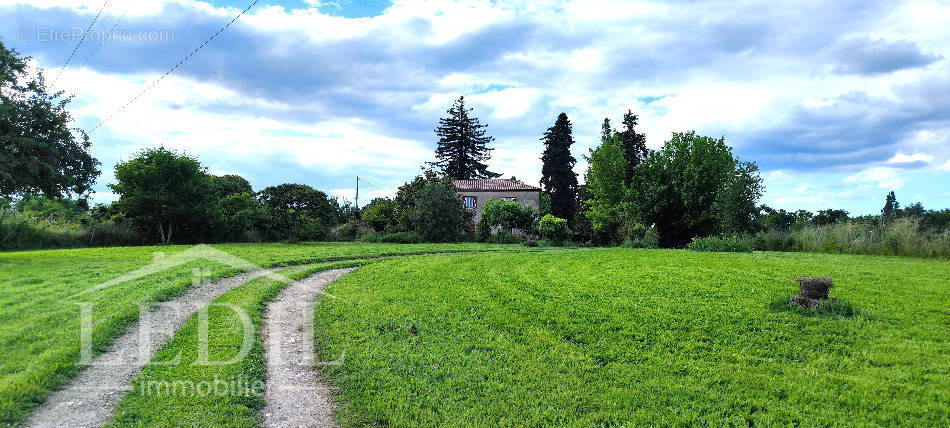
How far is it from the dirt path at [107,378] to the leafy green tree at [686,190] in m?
28.3

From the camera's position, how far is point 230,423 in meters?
4.49

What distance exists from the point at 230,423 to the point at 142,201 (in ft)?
87.4

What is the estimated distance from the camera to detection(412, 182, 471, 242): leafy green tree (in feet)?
108

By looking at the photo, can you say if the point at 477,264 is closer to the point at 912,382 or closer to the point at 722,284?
the point at 722,284

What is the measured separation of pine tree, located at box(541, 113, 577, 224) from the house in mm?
2152

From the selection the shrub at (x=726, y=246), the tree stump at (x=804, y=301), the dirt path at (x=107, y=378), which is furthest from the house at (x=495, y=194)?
the dirt path at (x=107, y=378)

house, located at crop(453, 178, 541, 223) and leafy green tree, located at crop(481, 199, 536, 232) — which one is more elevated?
house, located at crop(453, 178, 541, 223)

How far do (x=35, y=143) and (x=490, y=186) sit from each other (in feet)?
129

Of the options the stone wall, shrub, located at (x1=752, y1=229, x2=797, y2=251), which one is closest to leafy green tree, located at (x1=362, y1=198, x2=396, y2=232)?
the stone wall

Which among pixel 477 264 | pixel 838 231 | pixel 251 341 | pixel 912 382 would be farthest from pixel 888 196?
pixel 251 341

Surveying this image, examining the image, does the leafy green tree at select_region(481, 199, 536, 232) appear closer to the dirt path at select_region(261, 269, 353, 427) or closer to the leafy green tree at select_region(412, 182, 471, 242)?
the leafy green tree at select_region(412, 182, 471, 242)

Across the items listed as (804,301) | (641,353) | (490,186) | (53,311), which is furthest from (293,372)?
(490,186)

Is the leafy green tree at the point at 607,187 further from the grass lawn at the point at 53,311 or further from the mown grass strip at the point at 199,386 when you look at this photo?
the mown grass strip at the point at 199,386

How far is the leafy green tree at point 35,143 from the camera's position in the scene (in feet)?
59.5
